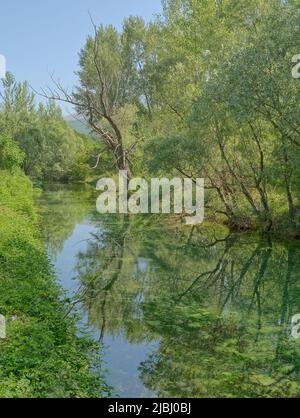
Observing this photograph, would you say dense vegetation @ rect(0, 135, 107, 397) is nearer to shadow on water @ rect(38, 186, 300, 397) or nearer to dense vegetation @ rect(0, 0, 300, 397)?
dense vegetation @ rect(0, 0, 300, 397)

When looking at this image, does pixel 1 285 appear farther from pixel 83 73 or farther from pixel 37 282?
pixel 83 73

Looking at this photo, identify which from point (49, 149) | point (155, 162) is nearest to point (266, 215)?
point (155, 162)

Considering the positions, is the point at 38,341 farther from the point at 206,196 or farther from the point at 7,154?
the point at 7,154

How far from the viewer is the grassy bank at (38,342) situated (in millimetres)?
6566

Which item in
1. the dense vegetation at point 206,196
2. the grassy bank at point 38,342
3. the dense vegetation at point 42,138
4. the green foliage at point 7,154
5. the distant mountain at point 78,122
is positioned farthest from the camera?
the dense vegetation at point 42,138

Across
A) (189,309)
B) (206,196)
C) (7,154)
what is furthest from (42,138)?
(189,309)

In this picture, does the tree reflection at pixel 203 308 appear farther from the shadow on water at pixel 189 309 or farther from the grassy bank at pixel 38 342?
the grassy bank at pixel 38 342

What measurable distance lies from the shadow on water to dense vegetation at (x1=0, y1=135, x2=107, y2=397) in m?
0.61

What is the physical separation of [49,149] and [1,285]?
5632cm

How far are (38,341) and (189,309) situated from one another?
449 centimetres

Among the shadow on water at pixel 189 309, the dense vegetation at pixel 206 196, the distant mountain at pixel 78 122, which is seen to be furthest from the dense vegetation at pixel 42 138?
the shadow on water at pixel 189 309

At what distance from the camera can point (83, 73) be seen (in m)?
56.8

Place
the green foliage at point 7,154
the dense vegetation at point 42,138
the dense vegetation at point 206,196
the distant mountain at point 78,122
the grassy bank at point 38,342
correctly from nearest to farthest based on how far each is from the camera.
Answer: the grassy bank at point 38,342
the dense vegetation at point 206,196
the green foliage at point 7,154
the distant mountain at point 78,122
the dense vegetation at point 42,138

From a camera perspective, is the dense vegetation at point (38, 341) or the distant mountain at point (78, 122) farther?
the distant mountain at point (78, 122)
